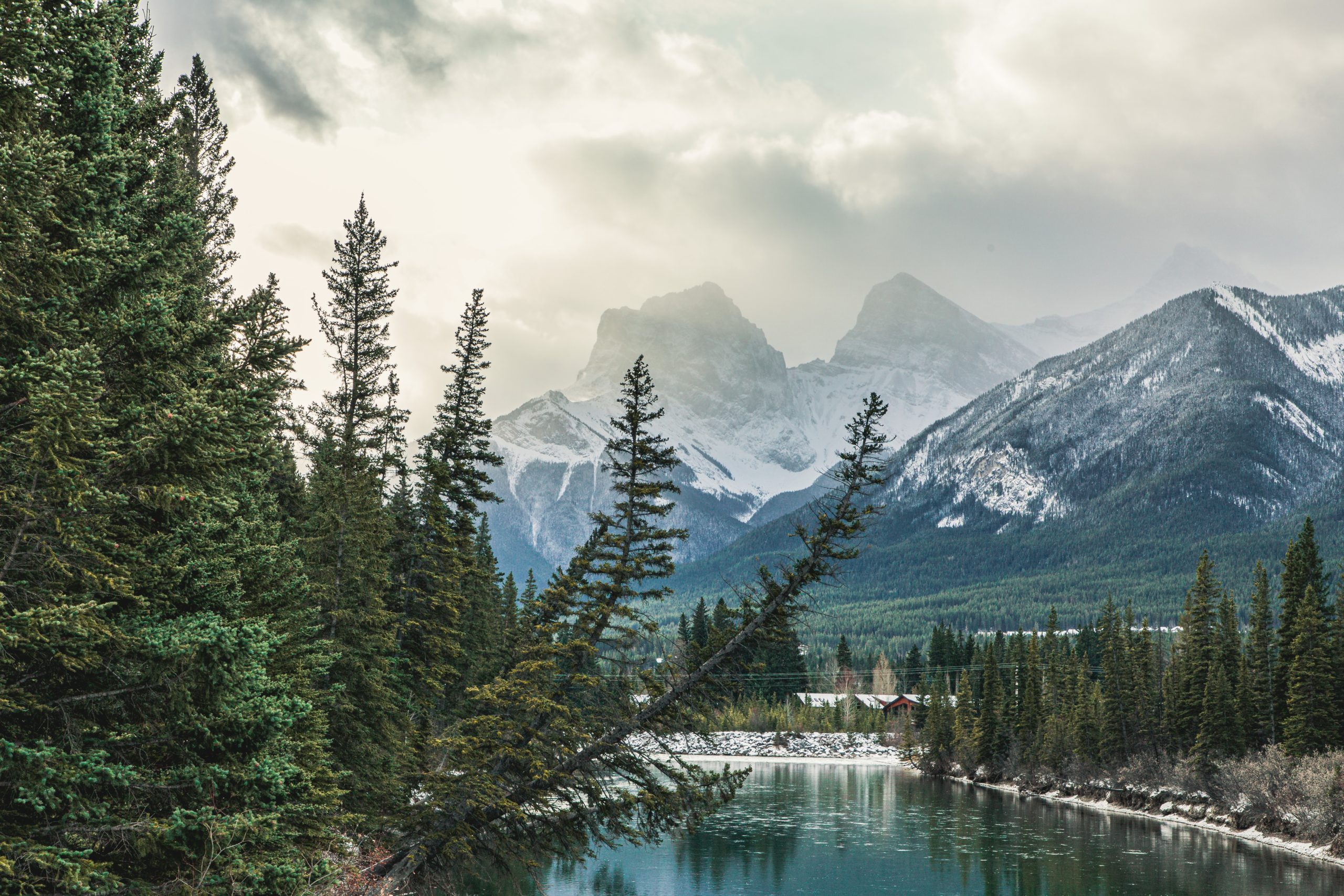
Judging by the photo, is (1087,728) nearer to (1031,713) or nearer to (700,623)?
(1031,713)

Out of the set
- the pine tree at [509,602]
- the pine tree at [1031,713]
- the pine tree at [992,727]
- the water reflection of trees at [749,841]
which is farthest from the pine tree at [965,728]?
the pine tree at [509,602]

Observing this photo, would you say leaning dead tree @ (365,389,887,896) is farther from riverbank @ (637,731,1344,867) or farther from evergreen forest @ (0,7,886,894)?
riverbank @ (637,731,1344,867)

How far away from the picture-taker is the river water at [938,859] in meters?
46.2

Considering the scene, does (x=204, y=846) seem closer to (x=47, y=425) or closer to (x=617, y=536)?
(x=47, y=425)

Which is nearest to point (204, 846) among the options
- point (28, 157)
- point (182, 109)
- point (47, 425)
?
point (47, 425)

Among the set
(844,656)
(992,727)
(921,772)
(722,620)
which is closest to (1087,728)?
(992,727)

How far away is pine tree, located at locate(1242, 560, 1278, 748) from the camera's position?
68.4m

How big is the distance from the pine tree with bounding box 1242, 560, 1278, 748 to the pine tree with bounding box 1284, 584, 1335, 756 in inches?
128

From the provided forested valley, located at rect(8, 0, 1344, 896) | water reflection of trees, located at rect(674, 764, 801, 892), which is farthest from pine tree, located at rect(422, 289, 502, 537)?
water reflection of trees, located at rect(674, 764, 801, 892)

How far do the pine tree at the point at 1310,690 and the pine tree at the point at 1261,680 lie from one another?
128 inches

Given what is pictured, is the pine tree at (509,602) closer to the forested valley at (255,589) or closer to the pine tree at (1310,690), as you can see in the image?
the forested valley at (255,589)

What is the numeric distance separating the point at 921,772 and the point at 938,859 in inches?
2698

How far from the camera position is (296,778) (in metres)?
15.0

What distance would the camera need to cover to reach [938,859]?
179ft
